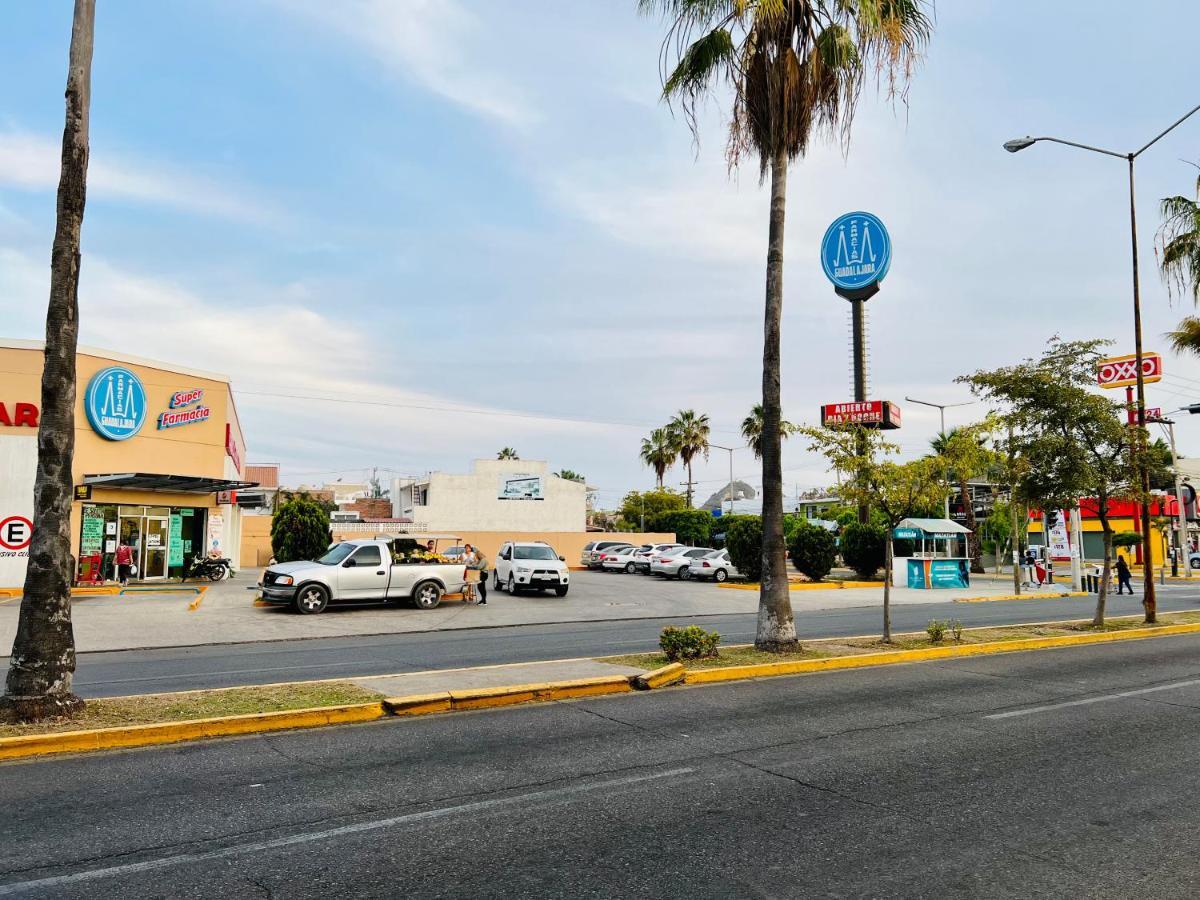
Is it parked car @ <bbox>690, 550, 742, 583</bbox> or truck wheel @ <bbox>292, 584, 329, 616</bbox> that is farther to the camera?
parked car @ <bbox>690, 550, 742, 583</bbox>

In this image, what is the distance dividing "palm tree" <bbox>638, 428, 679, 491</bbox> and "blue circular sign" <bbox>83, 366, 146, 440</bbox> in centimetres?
4971

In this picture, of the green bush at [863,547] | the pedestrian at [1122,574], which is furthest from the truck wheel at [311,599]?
the pedestrian at [1122,574]

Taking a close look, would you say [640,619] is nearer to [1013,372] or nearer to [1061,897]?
[1013,372]

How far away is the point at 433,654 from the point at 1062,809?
10.6 metres

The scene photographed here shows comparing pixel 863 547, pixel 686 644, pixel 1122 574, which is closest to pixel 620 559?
pixel 863 547

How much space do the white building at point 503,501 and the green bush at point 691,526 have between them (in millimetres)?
7444

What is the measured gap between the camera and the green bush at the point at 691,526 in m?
59.3

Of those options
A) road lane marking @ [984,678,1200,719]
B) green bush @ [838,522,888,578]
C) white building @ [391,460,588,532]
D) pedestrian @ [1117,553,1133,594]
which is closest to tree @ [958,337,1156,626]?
road lane marking @ [984,678,1200,719]

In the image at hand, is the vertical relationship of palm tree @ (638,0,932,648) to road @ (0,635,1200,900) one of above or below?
above

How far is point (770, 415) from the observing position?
13227mm

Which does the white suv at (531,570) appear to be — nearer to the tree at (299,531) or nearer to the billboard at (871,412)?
the tree at (299,531)

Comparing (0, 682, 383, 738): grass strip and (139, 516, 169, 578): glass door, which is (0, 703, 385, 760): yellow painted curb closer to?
(0, 682, 383, 738): grass strip

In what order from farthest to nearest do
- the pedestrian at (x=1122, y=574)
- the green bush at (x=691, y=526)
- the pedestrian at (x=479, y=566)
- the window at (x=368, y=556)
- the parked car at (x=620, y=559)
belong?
the green bush at (x=691, y=526), the parked car at (x=620, y=559), the pedestrian at (x=1122, y=574), the pedestrian at (x=479, y=566), the window at (x=368, y=556)

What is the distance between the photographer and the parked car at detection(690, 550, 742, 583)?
39125 mm
